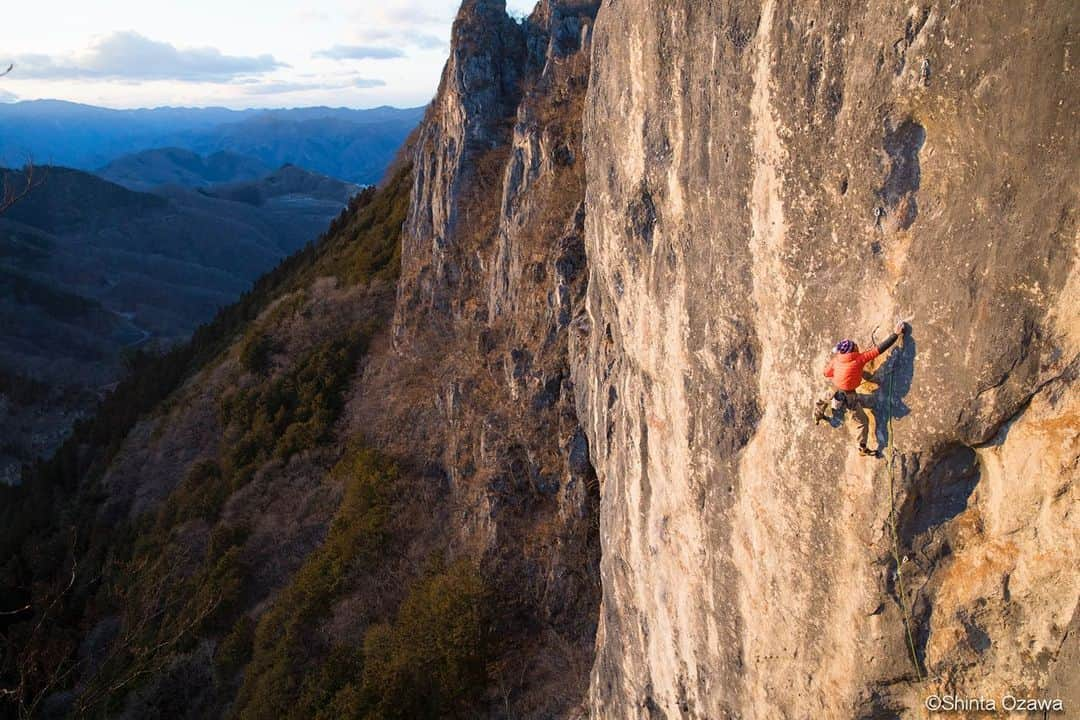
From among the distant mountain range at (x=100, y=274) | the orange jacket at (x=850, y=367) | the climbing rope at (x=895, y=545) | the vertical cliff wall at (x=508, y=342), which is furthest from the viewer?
the distant mountain range at (x=100, y=274)

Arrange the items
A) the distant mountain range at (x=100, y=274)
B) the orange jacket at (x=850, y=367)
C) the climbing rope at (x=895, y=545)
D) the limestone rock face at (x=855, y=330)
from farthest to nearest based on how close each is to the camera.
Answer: the distant mountain range at (x=100, y=274) → the climbing rope at (x=895, y=545) → the orange jacket at (x=850, y=367) → the limestone rock face at (x=855, y=330)

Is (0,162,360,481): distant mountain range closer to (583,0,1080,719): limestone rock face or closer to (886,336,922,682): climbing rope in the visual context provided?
(583,0,1080,719): limestone rock face

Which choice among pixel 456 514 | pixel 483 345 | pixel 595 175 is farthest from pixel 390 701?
pixel 595 175

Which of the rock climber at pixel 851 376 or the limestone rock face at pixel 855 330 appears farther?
the rock climber at pixel 851 376

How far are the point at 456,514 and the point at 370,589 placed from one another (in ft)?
10.7

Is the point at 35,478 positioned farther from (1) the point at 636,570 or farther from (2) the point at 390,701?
(1) the point at 636,570

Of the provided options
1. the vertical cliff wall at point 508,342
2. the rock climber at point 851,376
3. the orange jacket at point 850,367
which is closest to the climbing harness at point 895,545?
the rock climber at point 851,376

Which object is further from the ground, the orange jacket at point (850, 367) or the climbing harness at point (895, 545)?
the orange jacket at point (850, 367)

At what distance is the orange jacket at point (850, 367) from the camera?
22.7ft

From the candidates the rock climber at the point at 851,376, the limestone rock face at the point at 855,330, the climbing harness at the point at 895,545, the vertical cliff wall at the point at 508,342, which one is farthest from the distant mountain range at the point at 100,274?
the climbing harness at the point at 895,545

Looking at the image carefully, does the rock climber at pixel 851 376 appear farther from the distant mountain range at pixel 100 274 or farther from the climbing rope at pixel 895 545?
the distant mountain range at pixel 100 274

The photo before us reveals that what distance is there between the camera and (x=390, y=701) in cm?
1652

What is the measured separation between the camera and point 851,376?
6.96 metres

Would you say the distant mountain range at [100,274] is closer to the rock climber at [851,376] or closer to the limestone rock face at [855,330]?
the limestone rock face at [855,330]
